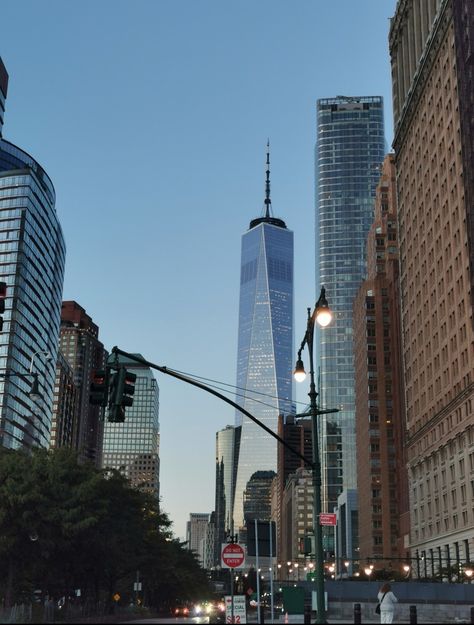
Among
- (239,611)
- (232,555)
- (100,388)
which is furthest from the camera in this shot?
(239,611)

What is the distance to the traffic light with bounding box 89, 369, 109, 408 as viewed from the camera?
24031 millimetres

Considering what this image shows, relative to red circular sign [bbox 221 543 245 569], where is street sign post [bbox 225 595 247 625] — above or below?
below

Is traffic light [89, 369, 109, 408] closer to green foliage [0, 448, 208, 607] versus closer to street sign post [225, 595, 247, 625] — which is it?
street sign post [225, 595, 247, 625]

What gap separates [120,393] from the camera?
80.2 feet

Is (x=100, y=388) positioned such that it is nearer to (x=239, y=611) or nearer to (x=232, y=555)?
(x=232, y=555)

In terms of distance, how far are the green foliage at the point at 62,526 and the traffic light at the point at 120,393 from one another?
1430 inches

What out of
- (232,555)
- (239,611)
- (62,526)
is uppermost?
(62,526)

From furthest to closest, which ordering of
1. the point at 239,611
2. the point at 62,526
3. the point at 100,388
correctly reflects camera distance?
the point at 62,526 < the point at 239,611 < the point at 100,388

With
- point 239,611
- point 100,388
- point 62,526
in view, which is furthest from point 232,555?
point 62,526

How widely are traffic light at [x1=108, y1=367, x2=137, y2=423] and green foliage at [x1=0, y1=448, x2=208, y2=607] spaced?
1430 inches

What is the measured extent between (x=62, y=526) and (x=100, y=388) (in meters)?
38.8

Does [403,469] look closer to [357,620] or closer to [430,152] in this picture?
[430,152]

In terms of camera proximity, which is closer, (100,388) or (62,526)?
(100,388)

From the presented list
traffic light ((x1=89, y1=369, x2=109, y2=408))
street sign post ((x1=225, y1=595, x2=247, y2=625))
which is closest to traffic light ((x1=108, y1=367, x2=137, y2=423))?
traffic light ((x1=89, y1=369, x2=109, y2=408))
